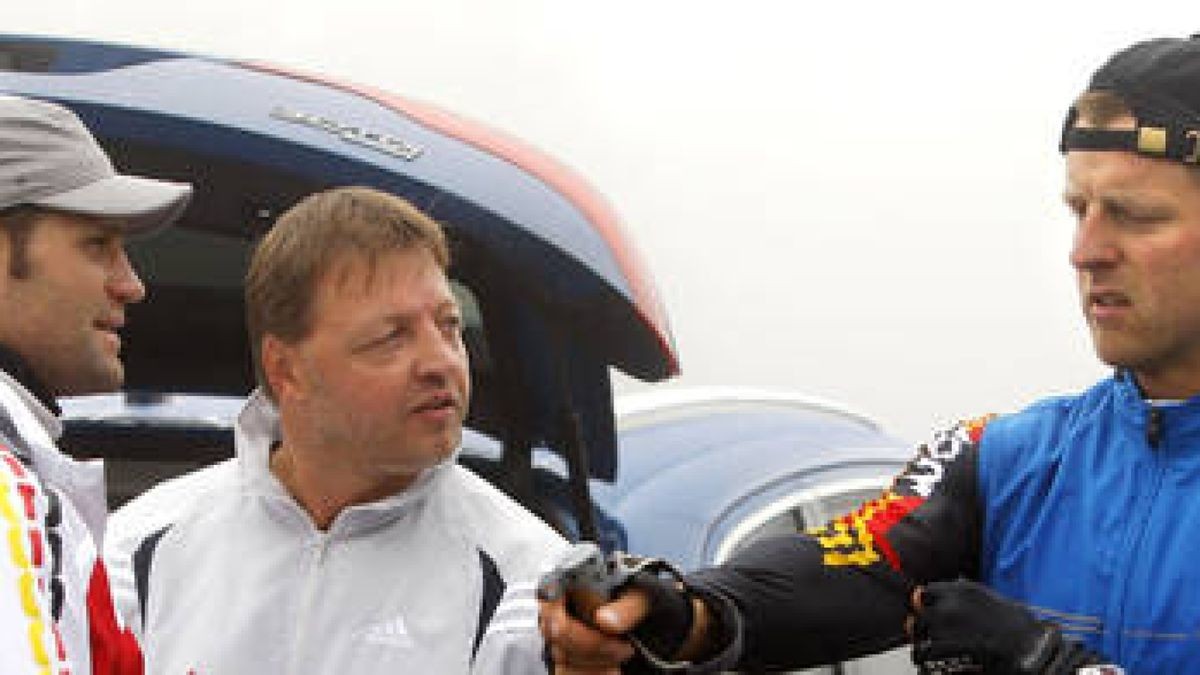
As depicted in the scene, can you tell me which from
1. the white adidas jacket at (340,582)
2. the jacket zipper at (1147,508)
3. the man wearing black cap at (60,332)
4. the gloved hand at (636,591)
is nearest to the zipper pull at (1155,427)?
the jacket zipper at (1147,508)

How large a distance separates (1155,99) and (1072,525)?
21.2 inches

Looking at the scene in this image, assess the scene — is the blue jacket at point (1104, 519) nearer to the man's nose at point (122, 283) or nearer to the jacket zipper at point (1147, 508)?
the jacket zipper at point (1147, 508)

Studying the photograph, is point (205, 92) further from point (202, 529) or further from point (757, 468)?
point (757, 468)

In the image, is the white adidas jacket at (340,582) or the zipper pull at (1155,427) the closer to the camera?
the zipper pull at (1155,427)

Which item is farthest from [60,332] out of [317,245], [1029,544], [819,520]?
[819,520]

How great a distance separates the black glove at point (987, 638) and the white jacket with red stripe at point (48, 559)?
37.3 inches

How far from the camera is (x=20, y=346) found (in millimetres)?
1976

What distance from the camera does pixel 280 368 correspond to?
249cm

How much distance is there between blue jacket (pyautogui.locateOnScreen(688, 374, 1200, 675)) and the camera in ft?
6.84

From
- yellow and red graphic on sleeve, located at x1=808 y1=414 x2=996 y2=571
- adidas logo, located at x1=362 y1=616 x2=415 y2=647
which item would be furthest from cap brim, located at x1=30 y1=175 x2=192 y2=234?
yellow and red graphic on sleeve, located at x1=808 y1=414 x2=996 y2=571

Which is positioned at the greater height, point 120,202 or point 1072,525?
point 120,202

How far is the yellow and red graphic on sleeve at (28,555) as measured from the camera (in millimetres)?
1407

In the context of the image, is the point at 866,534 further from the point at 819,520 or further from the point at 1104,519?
the point at 819,520

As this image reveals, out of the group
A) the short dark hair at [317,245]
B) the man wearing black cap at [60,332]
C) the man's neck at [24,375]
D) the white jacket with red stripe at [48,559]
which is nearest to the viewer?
the white jacket with red stripe at [48,559]
